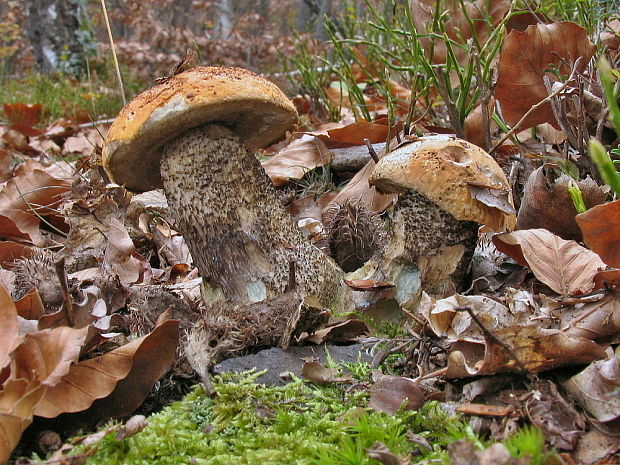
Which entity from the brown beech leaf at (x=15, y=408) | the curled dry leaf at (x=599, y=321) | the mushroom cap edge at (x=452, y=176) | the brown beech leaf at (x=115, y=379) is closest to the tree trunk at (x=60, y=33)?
the mushroom cap edge at (x=452, y=176)

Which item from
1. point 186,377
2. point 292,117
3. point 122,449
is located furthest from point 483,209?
point 122,449

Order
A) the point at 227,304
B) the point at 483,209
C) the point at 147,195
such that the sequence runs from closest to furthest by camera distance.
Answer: the point at 483,209
the point at 227,304
the point at 147,195

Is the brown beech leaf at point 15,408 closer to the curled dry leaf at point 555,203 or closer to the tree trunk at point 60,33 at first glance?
the curled dry leaf at point 555,203

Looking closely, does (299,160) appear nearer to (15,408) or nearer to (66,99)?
(15,408)

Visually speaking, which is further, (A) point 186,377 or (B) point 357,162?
(B) point 357,162

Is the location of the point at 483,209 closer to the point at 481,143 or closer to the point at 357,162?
the point at 481,143

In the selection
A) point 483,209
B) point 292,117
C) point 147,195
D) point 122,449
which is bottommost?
point 147,195
